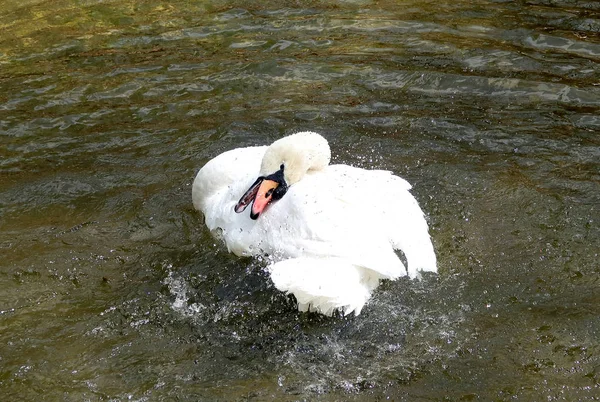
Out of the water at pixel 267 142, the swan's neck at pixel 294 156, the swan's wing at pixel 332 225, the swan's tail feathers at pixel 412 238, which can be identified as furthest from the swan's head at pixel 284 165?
the swan's tail feathers at pixel 412 238

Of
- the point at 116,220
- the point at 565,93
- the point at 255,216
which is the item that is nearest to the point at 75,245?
the point at 116,220

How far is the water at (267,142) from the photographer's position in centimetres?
427

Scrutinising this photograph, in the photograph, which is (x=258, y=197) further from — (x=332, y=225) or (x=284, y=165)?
(x=332, y=225)

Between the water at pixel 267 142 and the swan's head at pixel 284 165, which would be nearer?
the water at pixel 267 142

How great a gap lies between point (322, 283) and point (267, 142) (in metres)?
2.74

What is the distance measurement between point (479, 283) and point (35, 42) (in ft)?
20.8

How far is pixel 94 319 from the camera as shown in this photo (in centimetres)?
468

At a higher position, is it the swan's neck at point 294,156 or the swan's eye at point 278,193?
the swan's neck at point 294,156

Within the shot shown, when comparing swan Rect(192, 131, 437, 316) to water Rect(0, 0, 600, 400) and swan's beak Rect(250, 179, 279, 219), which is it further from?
water Rect(0, 0, 600, 400)

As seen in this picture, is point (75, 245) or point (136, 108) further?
point (136, 108)

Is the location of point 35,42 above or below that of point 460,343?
above

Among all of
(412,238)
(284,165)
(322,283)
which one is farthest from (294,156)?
(322,283)

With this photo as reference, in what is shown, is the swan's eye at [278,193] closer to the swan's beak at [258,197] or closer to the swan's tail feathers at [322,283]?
the swan's beak at [258,197]

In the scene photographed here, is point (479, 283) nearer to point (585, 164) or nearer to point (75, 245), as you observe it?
point (585, 164)
